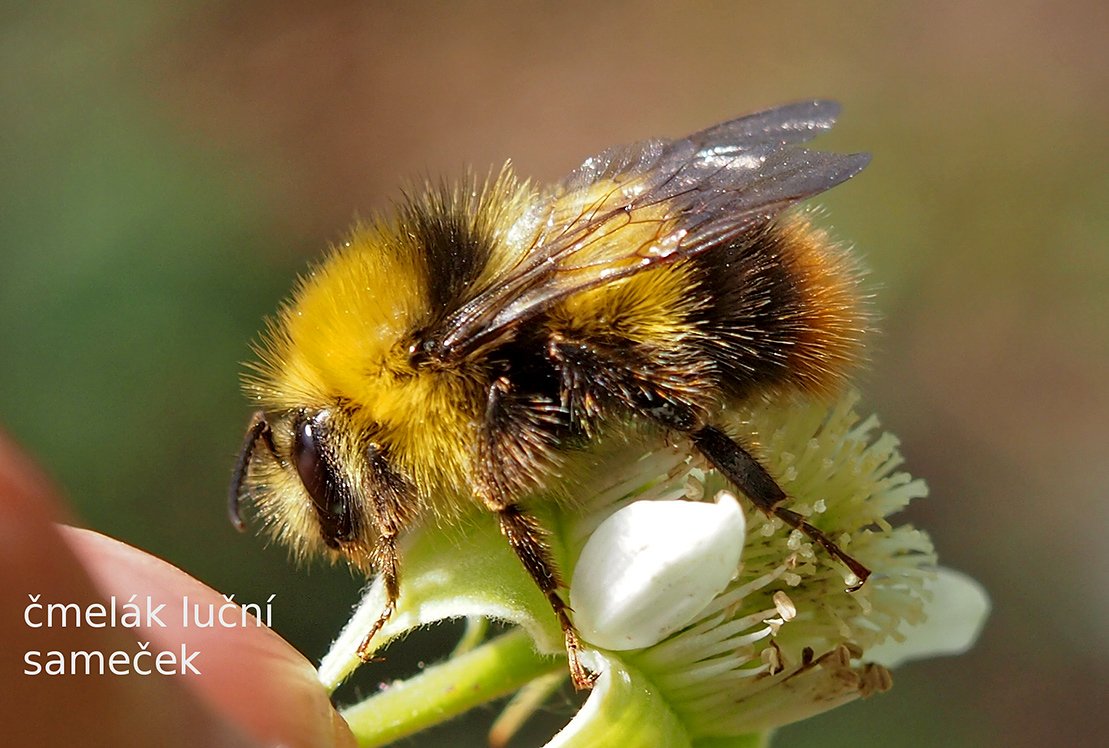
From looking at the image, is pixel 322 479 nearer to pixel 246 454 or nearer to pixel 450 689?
pixel 246 454

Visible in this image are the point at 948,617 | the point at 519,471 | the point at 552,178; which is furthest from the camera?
the point at 552,178

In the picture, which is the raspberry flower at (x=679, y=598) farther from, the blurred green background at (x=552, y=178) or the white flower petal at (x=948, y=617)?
the blurred green background at (x=552, y=178)

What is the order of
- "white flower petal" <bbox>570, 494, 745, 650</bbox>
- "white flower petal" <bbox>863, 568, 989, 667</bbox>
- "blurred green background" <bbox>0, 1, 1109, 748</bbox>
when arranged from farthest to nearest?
1. "blurred green background" <bbox>0, 1, 1109, 748</bbox>
2. "white flower petal" <bbox>863, 568, 989, 667</bbox>
3. "white flower petal" <bbox>570, 494, 745, 650</bbox>

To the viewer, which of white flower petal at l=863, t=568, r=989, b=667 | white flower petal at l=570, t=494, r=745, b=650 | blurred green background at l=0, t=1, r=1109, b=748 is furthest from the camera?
blurred green background at l=0, t=1, r=1109, b=748

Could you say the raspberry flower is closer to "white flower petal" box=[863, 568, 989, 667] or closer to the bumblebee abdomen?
the bumblebee abdomen

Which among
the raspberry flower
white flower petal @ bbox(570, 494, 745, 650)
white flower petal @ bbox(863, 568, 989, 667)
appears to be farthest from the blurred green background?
white flower petal @ bbox(570, 494, 745, 650)

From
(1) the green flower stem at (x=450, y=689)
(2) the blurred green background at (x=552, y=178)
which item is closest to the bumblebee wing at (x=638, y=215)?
(1) the green flower stem at (x=450, y=689)

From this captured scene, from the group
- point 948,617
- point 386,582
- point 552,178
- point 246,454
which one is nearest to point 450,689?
point 386,582

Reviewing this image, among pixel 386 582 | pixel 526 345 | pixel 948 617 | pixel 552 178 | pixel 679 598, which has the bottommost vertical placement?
pixel 948 617

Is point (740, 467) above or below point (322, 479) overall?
below
